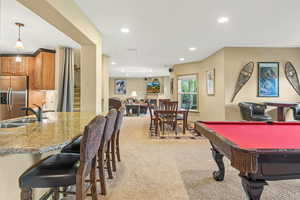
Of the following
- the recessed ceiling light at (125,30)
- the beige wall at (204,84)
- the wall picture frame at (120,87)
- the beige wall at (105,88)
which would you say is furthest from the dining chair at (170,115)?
the wall picture frame at (120,87)

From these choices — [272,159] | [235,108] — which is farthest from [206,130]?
[235,108]

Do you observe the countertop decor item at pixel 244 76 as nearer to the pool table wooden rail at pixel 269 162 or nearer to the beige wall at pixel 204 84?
the beige wall at pixel 204 84

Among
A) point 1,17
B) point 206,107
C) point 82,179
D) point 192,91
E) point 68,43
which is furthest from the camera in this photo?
point 192,91

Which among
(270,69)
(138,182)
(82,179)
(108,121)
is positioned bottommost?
(138,182)

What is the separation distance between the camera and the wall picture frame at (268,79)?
16.1 feet

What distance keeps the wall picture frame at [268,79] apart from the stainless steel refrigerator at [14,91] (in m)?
6.73

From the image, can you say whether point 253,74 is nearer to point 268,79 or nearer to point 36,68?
point 268,79

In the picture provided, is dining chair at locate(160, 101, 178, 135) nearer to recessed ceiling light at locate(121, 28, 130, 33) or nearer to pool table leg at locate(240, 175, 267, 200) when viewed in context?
recessed ceiling light at locate(121, 28, 130, 33)

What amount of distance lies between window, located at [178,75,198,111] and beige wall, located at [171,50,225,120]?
21 centimetres

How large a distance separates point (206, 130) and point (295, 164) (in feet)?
2.47

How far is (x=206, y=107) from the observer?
637 centimetres

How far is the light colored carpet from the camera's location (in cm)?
197

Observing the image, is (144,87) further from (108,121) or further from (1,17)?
(108,121)

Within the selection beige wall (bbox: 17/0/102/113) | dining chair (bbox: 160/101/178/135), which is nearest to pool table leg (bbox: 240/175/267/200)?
beige wall (bbox: 17/0/102/113)
